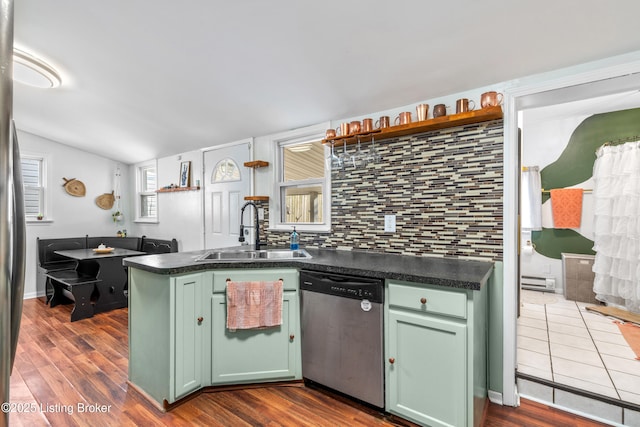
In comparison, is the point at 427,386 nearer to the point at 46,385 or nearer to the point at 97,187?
the point at 46,385

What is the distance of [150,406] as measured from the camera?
1865mm

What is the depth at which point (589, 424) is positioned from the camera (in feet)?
5.55

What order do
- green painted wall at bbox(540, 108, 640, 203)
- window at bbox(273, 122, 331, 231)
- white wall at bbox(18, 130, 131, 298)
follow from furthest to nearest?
white wall at bbox(18, 130, 131, 298)
green painted wall at bbox(540, 108, 640, 203)
window at bbox(273, 122, 331, 231)

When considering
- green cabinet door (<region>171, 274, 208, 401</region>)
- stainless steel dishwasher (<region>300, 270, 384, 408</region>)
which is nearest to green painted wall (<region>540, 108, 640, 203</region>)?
stainless steel dishwasher (<region>300, 270, 384, 408</region>)

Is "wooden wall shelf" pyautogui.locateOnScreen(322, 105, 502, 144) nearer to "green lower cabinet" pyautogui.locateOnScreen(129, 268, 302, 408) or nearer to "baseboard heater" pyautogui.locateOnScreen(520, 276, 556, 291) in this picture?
"green lower cabinet" pyautogui.locateOnScreen(129, 268, 302, 408)

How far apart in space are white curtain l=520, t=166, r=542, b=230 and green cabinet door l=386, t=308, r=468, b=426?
124 inches

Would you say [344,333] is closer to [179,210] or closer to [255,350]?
[255,350]

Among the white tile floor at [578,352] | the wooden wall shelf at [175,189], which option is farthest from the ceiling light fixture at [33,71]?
the white tile floor at [578,352]

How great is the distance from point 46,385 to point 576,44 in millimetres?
3862

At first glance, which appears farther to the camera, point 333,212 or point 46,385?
point 333,212

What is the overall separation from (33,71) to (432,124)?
3.12 meters

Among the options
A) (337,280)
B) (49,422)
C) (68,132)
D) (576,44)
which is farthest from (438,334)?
(68,132)

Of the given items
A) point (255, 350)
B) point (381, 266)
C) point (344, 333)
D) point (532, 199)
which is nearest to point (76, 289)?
point (255, 350)

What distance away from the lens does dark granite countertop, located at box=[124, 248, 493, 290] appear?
150 cm
